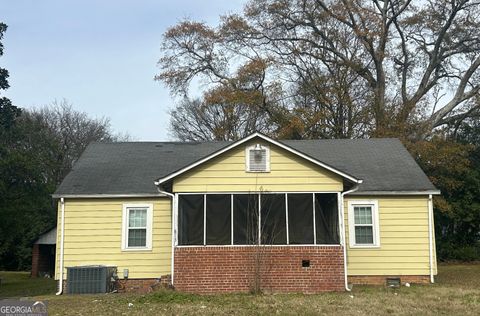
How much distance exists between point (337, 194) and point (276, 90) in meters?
18.9

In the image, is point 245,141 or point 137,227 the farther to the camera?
point 137,227

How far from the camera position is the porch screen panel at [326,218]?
1505 centimetres

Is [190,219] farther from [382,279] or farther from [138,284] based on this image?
[382,279]

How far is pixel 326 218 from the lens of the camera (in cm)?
1525

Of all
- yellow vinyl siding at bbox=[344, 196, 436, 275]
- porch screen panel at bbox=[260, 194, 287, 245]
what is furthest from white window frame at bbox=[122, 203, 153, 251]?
yellow vinyl siding at bbox=[344, 196, 436, 275]

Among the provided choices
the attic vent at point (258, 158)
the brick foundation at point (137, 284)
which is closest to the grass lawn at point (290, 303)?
the brick foundation at point (137, 284)

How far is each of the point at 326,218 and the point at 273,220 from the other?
153cm

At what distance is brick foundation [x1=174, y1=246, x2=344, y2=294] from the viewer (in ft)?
47.9

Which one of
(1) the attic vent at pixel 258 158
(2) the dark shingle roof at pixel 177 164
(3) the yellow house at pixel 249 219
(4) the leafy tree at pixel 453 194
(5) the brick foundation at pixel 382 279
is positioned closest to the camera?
(3) the yellow house at pixel 249 219

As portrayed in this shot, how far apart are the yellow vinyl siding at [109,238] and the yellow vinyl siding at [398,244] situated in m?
5.90

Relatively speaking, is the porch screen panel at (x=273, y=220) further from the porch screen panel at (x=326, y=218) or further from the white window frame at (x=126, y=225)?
the white window frame at (x=126, y=225)

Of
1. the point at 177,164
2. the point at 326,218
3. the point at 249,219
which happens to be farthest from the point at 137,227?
the point at 326,218

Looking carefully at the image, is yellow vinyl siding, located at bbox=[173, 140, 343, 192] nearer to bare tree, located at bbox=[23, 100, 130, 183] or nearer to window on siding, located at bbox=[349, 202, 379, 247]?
window on siding, located at bbox=[349, 202, 379, 247]

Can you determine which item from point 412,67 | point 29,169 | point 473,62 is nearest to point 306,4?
point 412,67
